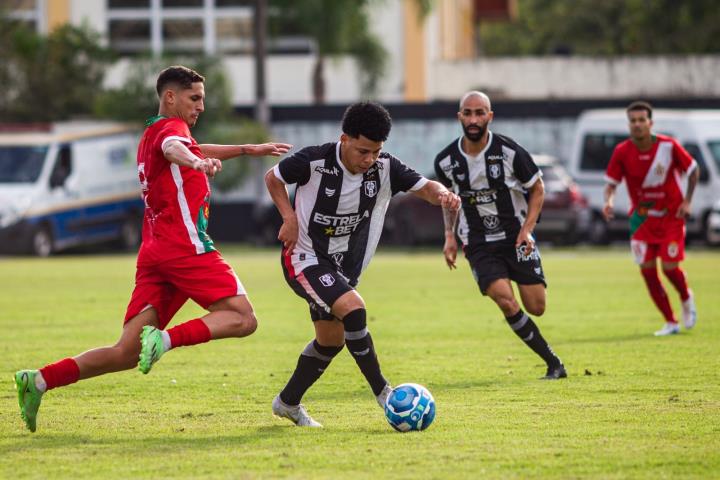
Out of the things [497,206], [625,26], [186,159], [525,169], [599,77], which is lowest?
[497,206]

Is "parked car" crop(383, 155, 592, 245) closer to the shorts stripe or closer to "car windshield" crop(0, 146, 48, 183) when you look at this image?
"car windshield" crop(0, 146, 48, 183)

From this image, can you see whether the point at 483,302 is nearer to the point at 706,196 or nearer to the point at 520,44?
the point at 706,196

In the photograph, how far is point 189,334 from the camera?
8.12 m

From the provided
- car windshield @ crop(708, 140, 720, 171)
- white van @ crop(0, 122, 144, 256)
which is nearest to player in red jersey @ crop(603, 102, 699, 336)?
car windshield @ crop(708, 140, 720, 171)

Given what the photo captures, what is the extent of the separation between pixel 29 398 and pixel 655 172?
7909mm

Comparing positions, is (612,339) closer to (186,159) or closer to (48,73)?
(186,159)

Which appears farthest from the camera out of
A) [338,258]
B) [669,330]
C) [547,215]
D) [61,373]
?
[547,215]

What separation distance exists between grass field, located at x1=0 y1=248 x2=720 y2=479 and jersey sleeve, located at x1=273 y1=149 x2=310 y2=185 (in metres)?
1.46

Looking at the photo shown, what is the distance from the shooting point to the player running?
8383 millimetres

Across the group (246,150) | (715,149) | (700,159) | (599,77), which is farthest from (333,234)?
(599,77)

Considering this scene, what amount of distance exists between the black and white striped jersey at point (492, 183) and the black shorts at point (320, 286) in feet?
9.65

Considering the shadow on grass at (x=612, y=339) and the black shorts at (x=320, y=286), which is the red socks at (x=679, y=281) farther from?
the black shorts at (x=320, y=286)

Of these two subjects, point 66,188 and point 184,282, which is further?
point 66,188

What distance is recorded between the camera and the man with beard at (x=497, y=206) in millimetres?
10938
